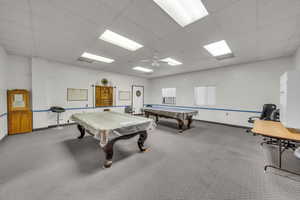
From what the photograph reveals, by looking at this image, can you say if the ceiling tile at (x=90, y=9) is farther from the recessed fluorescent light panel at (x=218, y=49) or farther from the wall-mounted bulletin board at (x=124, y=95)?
the wall-mounted bulletin board at (x=124, y=95)

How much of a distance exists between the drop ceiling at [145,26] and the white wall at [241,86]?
0.89 meters

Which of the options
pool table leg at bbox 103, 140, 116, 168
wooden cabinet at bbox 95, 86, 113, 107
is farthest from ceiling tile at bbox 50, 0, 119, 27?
wooden cabinet at bbox 95, 86, 113, 107

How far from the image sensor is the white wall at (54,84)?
170 inches

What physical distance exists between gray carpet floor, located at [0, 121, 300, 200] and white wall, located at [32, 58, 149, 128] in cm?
156

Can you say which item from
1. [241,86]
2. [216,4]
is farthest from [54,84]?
[241,86]

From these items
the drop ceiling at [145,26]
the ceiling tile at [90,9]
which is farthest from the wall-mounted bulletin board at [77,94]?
the ceiling tile at [90,9]

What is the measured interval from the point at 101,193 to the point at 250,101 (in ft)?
19.3

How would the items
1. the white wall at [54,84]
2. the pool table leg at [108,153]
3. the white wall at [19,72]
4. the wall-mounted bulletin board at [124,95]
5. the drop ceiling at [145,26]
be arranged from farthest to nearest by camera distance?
the wall-mounted bulletin board at [124,95] → the white wall at [54,84] → the white wall at [19,72] → the pool table leg at [108,153] → the drop ceiling at [145,26]

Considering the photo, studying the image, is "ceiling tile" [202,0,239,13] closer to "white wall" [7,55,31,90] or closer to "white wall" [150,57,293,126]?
"white wall" [150,57,293,126]

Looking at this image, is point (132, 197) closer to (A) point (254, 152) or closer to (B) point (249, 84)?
(A) point (254, 152)

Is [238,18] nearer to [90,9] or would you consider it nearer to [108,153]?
[90,9]

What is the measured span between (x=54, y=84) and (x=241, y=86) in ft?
26.5

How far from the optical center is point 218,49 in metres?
3.52

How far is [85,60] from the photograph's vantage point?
4.62 metres
